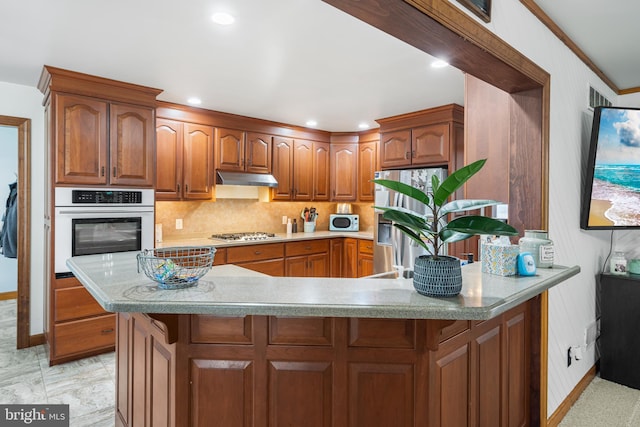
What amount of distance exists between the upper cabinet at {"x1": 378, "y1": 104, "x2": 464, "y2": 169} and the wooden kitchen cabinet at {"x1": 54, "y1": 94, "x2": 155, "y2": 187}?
8.54 feet

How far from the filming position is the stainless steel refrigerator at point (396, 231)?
398cm

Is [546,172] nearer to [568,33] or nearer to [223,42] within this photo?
[568,33]

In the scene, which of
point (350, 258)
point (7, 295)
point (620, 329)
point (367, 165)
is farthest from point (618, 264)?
point (7, 295)

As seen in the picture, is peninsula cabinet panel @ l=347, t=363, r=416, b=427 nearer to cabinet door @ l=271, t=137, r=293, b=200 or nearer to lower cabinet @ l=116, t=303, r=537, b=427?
lower cabinet @ l=116, t=303, r=537, b=427

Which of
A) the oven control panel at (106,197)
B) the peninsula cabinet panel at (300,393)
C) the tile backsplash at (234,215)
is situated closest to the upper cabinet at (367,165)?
the tile backsplash at (234,215)

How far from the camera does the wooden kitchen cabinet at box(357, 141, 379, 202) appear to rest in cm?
507

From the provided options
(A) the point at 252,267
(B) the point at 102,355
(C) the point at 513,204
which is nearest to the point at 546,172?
(C) the point at 513,204

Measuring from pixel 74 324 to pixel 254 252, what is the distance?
177cm

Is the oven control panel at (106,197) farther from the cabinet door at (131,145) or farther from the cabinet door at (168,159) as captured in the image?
the cabinet door at (168,159)

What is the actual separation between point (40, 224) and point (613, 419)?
191 inches

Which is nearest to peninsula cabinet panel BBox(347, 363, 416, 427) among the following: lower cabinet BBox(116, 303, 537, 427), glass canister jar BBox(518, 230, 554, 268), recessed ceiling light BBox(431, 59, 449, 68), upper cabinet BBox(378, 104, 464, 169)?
lower cabinet BBox(116, 303, 537, 427)

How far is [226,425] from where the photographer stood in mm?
1421

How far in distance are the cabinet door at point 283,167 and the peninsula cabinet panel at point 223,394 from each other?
3447mm

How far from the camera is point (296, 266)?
4.56 metres
